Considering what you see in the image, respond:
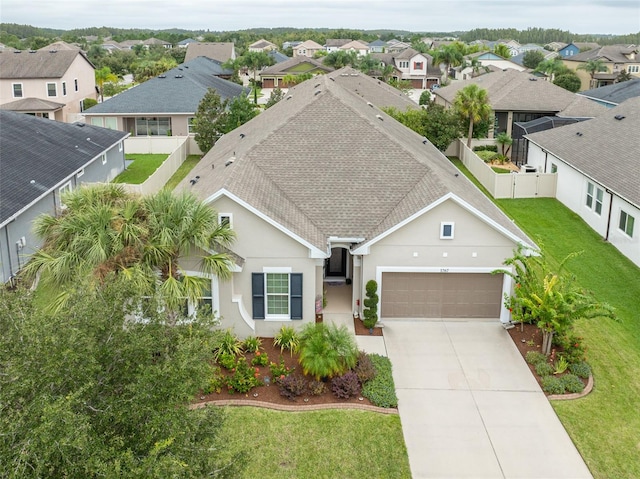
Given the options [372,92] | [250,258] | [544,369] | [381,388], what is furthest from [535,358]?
[372,92]

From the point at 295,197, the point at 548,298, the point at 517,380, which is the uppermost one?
the point at 295,197

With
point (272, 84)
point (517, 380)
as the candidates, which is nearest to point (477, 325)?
point (517, 380)

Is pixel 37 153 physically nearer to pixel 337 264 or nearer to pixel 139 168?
pixel 139 168

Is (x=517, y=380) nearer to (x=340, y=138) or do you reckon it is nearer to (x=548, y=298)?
(x=548, y=298)

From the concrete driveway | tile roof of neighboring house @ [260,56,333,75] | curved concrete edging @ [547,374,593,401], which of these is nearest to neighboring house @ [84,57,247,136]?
the concrete driveway

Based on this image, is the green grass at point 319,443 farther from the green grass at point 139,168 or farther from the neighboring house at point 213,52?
the neighboring house at point 213,52

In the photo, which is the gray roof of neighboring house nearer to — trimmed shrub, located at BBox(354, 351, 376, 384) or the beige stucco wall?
the beige stucco wall

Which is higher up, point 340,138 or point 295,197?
point 340,138
